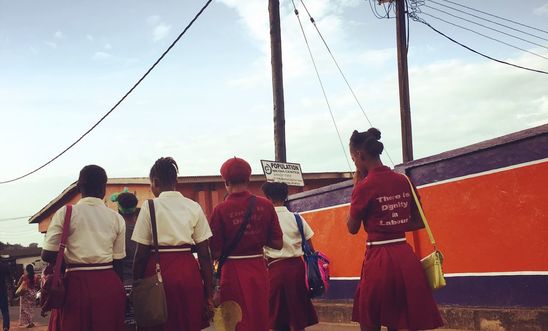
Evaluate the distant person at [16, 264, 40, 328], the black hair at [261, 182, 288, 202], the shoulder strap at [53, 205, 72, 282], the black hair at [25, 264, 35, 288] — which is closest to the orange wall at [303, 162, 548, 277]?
A: the black hair at [261, 182, 288, 202]

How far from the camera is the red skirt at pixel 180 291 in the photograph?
419cm

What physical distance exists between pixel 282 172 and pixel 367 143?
6.46 meters

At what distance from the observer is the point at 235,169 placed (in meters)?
4.78

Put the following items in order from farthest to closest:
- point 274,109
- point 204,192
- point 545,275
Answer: point 204,192, point 274,109, point 545,275

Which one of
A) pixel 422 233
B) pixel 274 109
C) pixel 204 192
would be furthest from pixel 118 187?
pixel 422 233

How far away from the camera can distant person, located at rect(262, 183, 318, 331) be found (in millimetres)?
5828

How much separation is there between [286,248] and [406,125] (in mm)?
8969

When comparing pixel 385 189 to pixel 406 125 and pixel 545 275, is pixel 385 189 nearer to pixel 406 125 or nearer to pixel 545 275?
pixel 545 275

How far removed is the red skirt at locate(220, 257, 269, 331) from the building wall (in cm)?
369

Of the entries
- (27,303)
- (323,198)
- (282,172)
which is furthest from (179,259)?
(27,303)

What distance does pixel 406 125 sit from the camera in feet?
46.4

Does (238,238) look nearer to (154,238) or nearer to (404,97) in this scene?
(154,238)

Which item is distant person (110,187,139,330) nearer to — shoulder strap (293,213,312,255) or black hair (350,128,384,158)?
→ shoulder strap (293,213,312,255)

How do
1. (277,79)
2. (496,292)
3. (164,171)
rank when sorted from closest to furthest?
(164,171) → (496,292) → (277,79)
